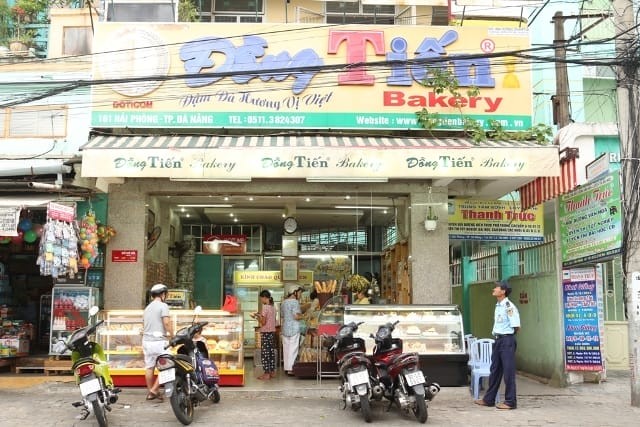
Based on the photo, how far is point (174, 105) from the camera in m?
10.9

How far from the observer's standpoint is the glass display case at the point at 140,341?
386 inches

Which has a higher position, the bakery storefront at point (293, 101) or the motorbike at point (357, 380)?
the bakery storefront at point (293, 101)

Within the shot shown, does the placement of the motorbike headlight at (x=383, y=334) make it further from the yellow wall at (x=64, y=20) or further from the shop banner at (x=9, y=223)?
the yellow wall at (x=64, y=20)

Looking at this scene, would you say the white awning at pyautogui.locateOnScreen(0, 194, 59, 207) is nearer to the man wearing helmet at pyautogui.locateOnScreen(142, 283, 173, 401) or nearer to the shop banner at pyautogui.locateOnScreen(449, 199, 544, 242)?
the man wearing helmet at pyautogui.locateOnScreen(142, 283, 173, 401)

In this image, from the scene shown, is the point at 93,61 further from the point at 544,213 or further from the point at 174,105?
the point at 544,213

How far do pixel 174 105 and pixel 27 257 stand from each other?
18.0 feet

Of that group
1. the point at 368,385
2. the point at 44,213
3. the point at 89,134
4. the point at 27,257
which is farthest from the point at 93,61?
the point at 368,385

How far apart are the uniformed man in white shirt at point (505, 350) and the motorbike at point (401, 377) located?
1.10 m

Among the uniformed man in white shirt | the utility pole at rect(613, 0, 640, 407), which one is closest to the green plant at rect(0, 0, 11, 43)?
the uniformed man in white shirt

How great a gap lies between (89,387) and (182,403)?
3.48 ft

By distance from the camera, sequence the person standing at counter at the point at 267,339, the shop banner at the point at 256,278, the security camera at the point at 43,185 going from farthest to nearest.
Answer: the shop banner at the point at 256,278
the person standing at counter at the point at 267,339
the security camera at the point at 43,185

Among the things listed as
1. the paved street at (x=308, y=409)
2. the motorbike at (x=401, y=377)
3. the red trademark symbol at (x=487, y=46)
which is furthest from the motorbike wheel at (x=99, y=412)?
the red trademark symbol at (x=487, y=46)

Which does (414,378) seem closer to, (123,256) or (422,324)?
(422,324)

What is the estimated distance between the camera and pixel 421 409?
7504mm
